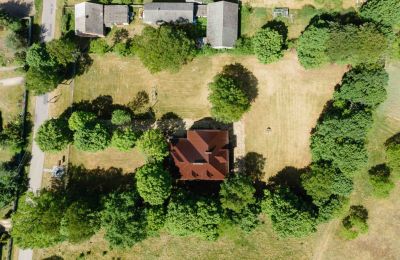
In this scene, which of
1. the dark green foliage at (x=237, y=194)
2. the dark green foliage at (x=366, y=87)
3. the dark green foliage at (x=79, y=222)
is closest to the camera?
the dark green foliage at (x=79, y=222)

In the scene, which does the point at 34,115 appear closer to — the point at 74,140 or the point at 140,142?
the point at 74,140

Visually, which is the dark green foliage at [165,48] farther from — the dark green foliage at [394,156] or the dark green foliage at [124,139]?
the dark green foliage at [394,156]

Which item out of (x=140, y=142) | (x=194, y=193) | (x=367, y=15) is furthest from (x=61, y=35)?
(x=367, y=15)

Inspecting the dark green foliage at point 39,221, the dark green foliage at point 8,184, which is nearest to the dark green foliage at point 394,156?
the dark green foliage at point 39,221

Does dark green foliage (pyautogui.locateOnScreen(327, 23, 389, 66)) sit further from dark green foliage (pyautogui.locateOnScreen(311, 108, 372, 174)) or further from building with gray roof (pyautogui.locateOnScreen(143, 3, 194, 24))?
building with gray roof (pyautogui.locateOnScreen(143, 3, 194, 24))

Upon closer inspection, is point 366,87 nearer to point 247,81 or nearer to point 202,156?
point 247,81

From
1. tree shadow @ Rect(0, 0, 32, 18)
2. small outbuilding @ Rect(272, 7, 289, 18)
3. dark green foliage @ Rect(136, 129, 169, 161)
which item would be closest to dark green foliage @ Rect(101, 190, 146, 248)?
dark green foliage @ Rect(136, 129, 169, 161)

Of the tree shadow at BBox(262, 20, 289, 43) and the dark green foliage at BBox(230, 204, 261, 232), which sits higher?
the tree shadow at BBox(262, 20, 289, 43)
